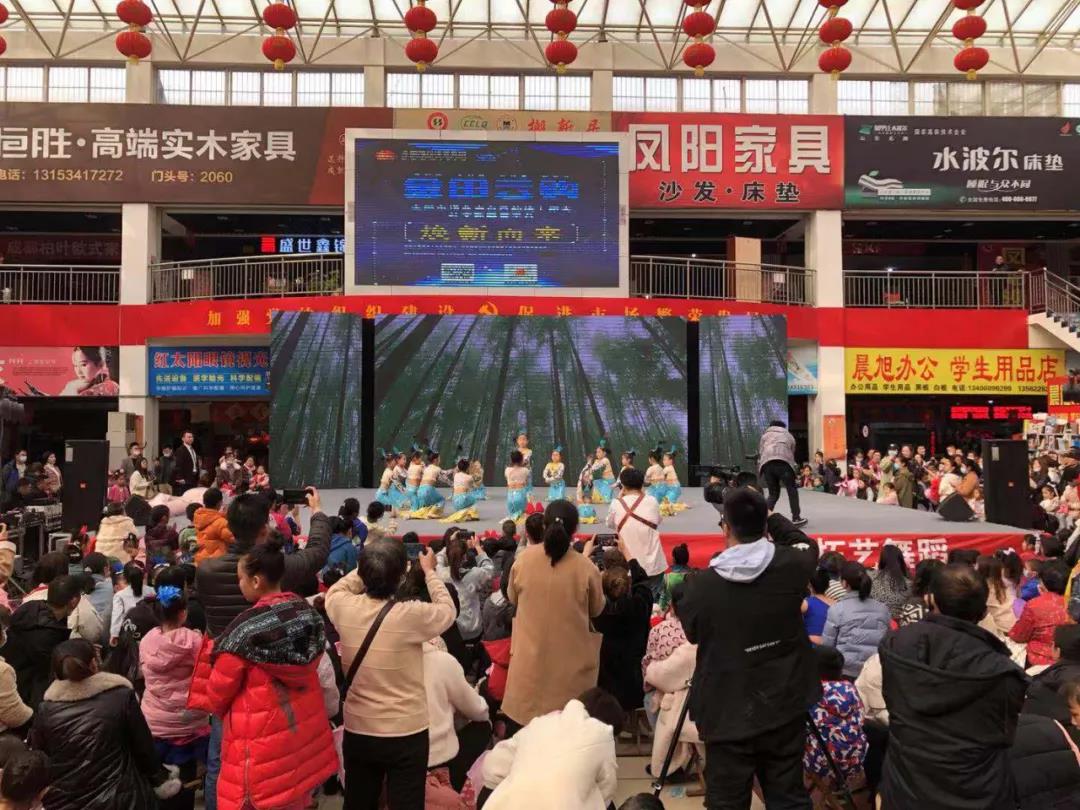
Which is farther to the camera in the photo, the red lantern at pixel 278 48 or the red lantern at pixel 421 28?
the red lantern at pixel 278 48

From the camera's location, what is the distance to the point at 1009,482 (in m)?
10.5

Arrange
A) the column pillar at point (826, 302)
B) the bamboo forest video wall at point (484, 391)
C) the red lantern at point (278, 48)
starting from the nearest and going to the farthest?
the red lantern at point (278, 48) → the bamboo forest video wall at point (484, 391) → the column pillar at point (826, 302)

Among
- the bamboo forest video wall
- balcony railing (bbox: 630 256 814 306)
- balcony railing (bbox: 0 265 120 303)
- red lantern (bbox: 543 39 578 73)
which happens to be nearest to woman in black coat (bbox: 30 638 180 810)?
the bamboo forest video wall

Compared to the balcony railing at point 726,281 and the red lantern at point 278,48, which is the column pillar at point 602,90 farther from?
the red lantern at point 278,48

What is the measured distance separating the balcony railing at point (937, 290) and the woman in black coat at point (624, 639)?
1643cm

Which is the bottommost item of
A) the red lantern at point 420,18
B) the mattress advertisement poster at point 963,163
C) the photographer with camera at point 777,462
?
the photographer with camera at point 777,462

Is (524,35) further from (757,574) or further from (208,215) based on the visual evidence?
(757,574)

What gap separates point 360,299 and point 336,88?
7422 mm

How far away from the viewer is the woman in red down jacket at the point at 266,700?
269 centimetres

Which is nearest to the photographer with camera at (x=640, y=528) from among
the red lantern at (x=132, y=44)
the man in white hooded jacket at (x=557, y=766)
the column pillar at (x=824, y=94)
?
the man in white hooded jacket at (x=557, y=766)

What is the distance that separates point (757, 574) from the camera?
275cm

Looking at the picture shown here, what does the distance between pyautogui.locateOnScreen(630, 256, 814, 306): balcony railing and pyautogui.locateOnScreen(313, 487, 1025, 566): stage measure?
22.9 ft

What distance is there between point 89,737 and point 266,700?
66 centimetres

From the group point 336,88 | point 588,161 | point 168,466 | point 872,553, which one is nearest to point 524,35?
point 336,88
